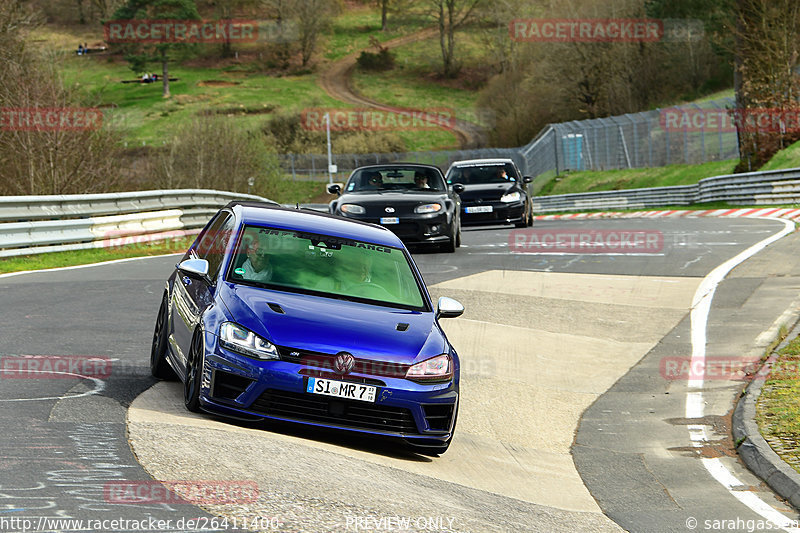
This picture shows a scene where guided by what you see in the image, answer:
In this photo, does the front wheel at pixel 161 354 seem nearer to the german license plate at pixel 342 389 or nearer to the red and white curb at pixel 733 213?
the german license plate at pixel 342 389

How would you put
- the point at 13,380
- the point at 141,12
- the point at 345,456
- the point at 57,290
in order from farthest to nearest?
the point at 141,12 < the point at 57,290 < the point at 13,380 < the point at 345,456

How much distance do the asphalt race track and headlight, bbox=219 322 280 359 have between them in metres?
0.51

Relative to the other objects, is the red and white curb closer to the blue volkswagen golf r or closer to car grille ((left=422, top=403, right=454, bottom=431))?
the blue volkswagen golf r

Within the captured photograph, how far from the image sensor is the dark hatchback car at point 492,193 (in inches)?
1048

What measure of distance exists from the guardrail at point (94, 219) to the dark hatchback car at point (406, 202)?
61.0 inches

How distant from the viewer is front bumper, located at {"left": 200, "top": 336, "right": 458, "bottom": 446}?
719 centimetres

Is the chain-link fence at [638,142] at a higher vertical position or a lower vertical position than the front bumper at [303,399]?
lower

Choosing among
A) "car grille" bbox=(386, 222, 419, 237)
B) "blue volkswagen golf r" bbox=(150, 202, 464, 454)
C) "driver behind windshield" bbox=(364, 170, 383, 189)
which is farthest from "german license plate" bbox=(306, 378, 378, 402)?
"driver behind windshield" bbox=(364, 170, 383, 189)

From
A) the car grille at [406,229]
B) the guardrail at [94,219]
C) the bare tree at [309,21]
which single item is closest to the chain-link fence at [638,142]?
the guardrail at [94,219]

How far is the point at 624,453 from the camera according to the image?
9070 millimetres

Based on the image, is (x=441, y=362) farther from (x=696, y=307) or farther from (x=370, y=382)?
(x=696, y=307)

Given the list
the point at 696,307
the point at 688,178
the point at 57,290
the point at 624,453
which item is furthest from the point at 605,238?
the point at 688,178

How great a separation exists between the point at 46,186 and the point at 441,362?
71.4 feet

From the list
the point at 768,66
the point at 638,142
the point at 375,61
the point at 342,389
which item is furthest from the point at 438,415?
the point at 375,61
